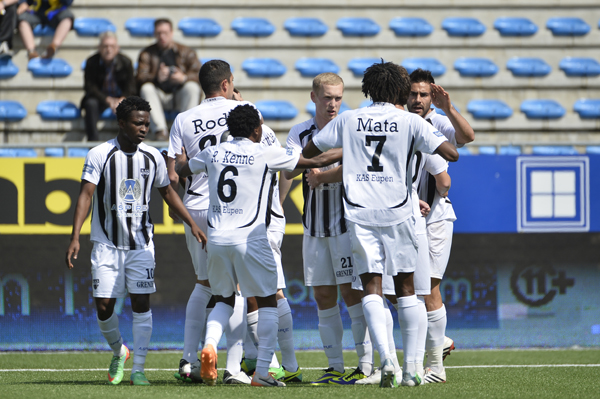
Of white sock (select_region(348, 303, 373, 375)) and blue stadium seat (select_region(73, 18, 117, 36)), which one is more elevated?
blue stadium seat (select_region(73, 18, 117, 36))

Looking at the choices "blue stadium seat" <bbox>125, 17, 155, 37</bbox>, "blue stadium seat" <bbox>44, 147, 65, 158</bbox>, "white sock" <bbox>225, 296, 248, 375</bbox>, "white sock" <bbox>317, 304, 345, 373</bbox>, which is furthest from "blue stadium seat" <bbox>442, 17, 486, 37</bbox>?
"white sock" <bbox>225, 296, 248, 375</bbox>

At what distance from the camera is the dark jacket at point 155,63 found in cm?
977

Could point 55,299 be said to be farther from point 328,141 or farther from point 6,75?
point 6,75

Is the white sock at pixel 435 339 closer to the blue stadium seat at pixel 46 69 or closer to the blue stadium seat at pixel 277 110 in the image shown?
the blue stadium seat at pixel 277 110

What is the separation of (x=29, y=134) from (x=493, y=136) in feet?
22.5

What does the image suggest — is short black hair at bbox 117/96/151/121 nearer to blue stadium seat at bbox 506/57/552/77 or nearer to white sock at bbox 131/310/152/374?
white sock at bbox 131/310/152/374

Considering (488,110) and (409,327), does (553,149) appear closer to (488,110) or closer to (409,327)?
(488,110)

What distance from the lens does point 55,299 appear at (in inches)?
289

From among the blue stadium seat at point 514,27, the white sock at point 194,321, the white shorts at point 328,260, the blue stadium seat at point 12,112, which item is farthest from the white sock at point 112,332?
the blue stadium seat at point 514,27

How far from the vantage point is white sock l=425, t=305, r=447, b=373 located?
5.15m

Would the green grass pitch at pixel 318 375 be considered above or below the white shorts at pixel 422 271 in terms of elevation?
below

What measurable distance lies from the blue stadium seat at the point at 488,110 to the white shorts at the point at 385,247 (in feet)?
22.2

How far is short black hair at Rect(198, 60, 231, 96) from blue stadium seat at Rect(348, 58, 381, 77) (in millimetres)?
5996

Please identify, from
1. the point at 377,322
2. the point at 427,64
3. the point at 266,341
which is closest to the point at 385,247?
the point at 377,322
